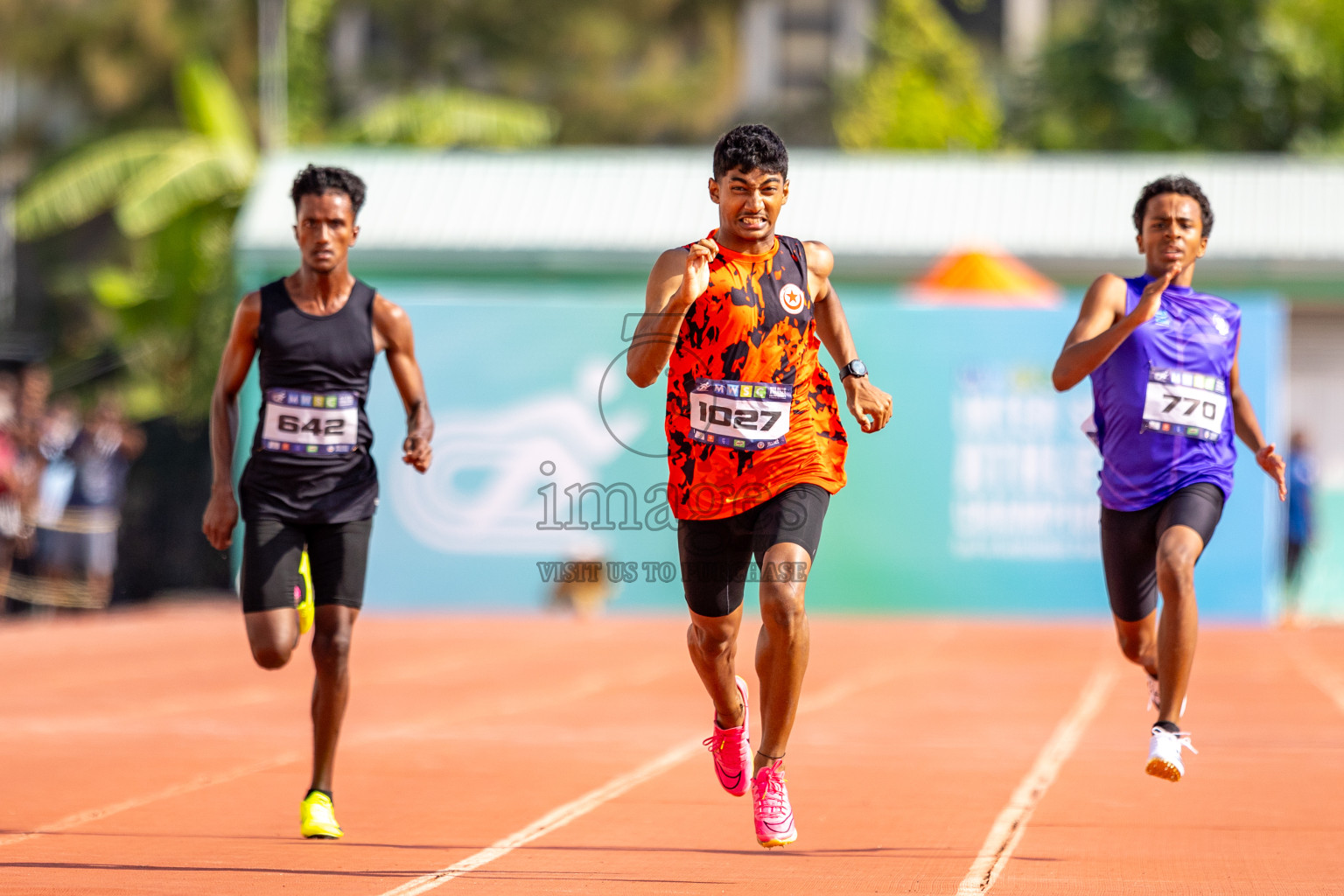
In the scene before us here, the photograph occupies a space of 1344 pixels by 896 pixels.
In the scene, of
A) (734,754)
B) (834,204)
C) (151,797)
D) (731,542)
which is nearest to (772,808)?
(734,754)

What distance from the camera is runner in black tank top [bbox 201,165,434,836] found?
638 centimetres

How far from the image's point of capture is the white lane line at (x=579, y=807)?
5648 mm

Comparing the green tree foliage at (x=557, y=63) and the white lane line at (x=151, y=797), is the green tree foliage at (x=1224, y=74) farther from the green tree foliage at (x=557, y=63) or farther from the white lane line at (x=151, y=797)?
the white lane line at (x=151, y=797)

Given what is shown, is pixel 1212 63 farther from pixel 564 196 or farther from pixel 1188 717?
pixel 1188 717

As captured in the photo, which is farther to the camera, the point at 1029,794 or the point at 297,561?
the point at 1029,794

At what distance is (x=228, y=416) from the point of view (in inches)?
258

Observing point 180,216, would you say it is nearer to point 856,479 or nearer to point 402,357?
point 856,479

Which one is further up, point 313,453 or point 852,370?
point 852,370

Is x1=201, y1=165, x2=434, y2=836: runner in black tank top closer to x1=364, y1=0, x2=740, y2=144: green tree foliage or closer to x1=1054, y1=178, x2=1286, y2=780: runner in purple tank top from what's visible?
x1=1054, y1=178, x2=1286, y2=780: runner in purple tank top

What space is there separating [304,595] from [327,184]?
1428 millimetres

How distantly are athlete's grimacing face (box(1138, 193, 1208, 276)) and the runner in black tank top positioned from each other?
2.67 m

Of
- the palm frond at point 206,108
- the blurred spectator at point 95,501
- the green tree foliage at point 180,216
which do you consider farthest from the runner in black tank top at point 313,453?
the palm frond at point 206,108

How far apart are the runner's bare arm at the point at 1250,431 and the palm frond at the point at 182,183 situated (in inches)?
734

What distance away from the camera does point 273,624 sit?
20.5ft
